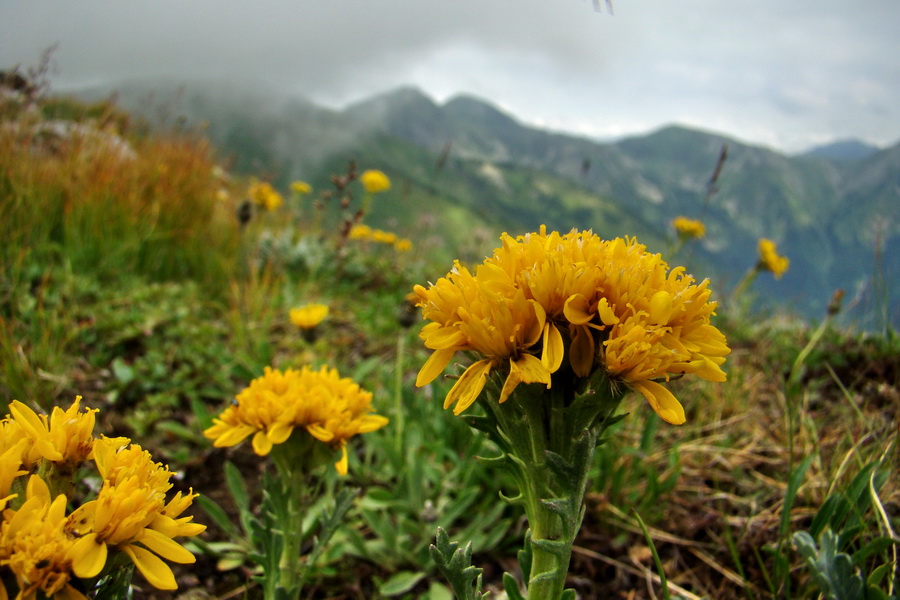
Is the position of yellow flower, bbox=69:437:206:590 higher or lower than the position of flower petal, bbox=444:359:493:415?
lower

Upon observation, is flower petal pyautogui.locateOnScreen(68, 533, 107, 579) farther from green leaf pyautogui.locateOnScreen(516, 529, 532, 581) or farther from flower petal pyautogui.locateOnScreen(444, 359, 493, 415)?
green leaf pyautogui.locateOnScreen(516, 529, 532, 581)

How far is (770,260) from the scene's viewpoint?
4641 mm

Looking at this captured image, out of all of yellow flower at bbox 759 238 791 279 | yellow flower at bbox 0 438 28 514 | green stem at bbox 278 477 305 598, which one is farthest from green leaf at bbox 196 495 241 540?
yellow flower at bbox 759 238 791 279

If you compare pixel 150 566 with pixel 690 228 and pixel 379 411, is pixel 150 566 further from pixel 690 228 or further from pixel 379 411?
pixel 690 228

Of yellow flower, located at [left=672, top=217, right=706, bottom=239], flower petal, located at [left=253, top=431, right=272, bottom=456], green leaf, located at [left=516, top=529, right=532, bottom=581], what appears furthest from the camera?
yellow flower, located at [left=672, top=217, right=706, bottom=239]

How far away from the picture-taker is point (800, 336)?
4547mm

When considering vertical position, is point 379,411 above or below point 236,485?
below

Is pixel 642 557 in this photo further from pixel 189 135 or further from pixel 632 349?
pixel 189 135

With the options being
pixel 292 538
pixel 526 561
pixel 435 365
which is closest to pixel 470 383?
pixel 435 365

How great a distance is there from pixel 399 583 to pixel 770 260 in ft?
14.0

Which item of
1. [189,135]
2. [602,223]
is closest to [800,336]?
[189,135]

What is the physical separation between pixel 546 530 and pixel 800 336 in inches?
175

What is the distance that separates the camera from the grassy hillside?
7.11ft

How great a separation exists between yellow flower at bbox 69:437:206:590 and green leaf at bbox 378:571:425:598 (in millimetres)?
1333
